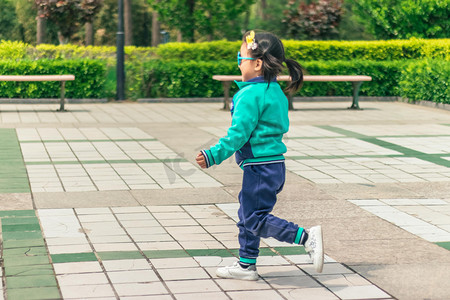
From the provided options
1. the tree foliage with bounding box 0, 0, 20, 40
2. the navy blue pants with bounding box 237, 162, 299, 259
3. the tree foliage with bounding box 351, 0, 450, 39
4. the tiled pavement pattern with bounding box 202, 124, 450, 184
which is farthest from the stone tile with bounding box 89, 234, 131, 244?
the tree foliage with bounding box 0, 0, 20, 40

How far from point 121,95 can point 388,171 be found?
10.1 m

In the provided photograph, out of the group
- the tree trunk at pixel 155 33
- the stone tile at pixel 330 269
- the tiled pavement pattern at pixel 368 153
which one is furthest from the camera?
the tree trunk at pixel 155 33

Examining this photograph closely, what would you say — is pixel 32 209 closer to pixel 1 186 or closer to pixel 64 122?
pixel 1 186

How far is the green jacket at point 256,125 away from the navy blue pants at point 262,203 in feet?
0.23

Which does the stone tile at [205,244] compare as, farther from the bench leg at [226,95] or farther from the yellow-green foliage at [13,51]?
the yellow-green foliage at [13,51]

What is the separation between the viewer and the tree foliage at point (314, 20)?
32844 millimetres

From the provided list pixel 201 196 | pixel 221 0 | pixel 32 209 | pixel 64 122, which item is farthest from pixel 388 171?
pixel 221 0

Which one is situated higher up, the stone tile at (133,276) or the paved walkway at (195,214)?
the stone tile at (133,276)

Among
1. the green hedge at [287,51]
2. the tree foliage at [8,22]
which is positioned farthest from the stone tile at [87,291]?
the tree foliage at [8,22]

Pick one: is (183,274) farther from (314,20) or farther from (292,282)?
(314,20)

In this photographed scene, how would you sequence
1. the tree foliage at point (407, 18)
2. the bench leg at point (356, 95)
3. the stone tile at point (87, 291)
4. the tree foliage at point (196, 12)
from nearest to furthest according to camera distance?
1. the stone tile at point (87, 291)
2. the bench leg at point (356, 95)
3. the tree foliage at point (407, 18)
4. the tree foliage at point (196, 12)

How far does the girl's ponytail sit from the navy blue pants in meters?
0.55

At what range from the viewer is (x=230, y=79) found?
55.2 ft

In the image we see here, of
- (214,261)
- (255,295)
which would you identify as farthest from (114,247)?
(255,295)
